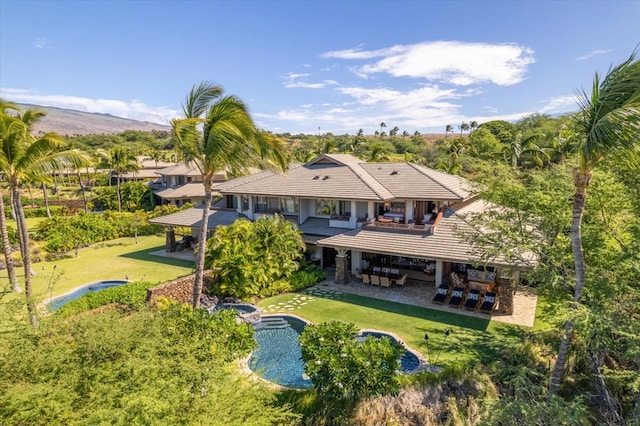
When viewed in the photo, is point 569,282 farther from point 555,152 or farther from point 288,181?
point 555,152

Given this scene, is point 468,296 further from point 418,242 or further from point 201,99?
point 201,99

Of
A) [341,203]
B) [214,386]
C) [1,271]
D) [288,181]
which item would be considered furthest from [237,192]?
[214,386]

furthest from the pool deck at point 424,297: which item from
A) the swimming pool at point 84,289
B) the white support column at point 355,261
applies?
the swimming pool at point 84,289

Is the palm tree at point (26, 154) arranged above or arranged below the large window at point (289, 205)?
above

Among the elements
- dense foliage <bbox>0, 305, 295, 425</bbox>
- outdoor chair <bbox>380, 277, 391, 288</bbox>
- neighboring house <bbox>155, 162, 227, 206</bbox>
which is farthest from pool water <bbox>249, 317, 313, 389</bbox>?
neighboring house <bbox>155, 162, 227, 206</bbox>

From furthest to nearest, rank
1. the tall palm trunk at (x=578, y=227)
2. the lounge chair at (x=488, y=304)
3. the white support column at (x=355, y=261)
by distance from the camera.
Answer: the white support column at (x=355, y=261) → the lounge chair at (x=488, y=304) → the tall palm trunk at (x=578, y=227)

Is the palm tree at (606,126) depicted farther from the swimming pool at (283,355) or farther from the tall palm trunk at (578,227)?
the swimming pool at (283,355)

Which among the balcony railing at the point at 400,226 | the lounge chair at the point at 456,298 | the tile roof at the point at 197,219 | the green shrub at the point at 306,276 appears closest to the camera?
the lounge chair at the point at 456,298
